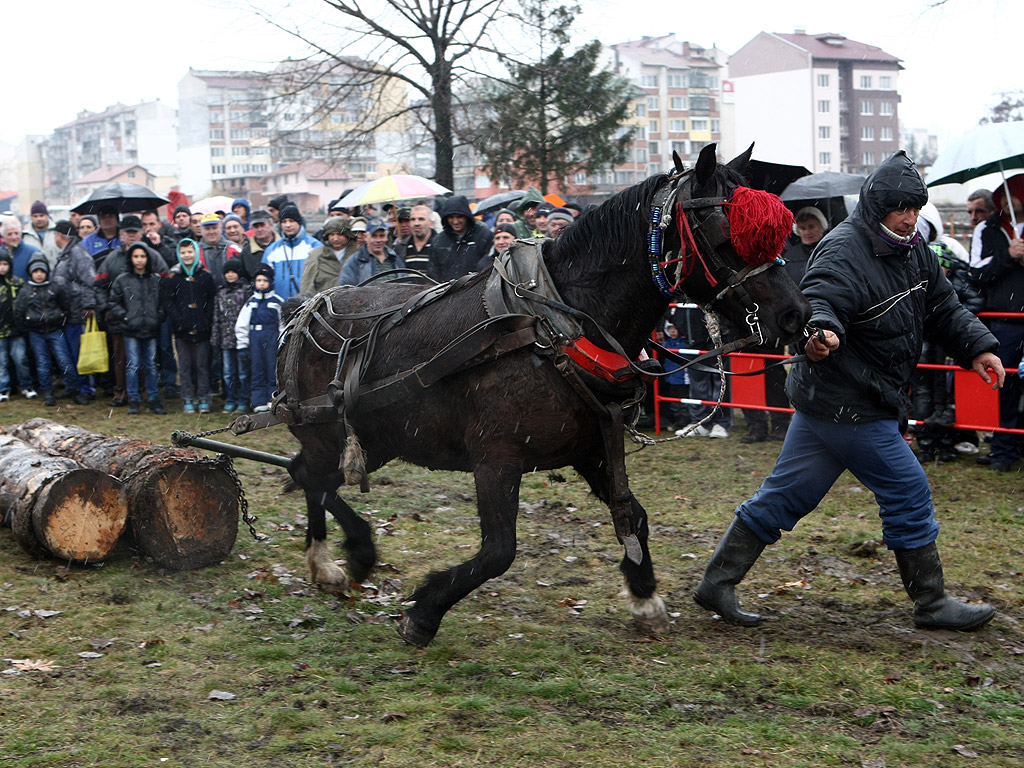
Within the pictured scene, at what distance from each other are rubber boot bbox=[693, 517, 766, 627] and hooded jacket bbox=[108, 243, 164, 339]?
939 centimetres

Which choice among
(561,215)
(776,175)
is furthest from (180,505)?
(776,175)

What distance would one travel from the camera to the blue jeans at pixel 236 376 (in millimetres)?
12734

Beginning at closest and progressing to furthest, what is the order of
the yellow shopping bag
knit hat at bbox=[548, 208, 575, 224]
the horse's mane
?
the horse's mane
knit hat at bbox=[548, 208, 575, 224]
the yellow shopping bag

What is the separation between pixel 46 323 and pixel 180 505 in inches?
310

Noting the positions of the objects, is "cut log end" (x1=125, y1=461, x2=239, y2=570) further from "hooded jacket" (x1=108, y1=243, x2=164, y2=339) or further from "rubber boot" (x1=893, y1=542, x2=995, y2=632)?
"hooded jacket" (x1=108, y1=243, x2=164, y2=339)

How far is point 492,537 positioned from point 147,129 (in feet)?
405

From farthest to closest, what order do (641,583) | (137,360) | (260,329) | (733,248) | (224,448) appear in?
1. (137,360)
2. (260,329)
3. (224,448)
4. (641,583)
5. (733,248)

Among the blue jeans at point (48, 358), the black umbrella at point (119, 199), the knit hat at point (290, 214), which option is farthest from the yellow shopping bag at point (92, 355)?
the knit hat at point (290, 214)

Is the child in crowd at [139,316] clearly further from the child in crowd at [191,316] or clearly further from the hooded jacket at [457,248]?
the hooded jacket at [457,248]

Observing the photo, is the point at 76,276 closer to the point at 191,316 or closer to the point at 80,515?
the point at 191,316

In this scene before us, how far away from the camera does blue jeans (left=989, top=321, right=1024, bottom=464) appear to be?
29.3ft

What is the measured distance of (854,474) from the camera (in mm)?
5207

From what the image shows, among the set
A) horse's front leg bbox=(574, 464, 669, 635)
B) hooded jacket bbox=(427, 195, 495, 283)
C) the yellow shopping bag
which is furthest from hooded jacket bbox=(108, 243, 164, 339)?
horse's front leg bbox=(574, 464, 669, 635)

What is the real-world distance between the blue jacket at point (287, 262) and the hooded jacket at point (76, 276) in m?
2.50
